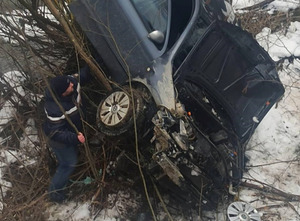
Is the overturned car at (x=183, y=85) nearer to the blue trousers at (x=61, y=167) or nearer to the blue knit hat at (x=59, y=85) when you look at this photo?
the blue knit hat at (x=59, y=85)

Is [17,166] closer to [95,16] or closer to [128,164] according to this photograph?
[128,164]

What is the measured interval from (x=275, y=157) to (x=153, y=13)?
2.43m

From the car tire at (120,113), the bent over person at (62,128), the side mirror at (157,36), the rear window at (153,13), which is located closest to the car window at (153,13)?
the rear window at (153,13)

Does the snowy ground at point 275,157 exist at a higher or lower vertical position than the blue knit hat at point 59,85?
lower

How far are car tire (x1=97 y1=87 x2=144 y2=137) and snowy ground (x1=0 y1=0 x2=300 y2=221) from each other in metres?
0.86

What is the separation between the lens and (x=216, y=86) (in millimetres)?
3709

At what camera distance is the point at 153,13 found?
373 cm

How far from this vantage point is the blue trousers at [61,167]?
361 cm

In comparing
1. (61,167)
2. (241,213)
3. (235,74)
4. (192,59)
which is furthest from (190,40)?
(61,167)

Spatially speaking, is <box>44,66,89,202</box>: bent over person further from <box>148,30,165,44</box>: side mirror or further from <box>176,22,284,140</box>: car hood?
<box>176,22,284,140</box>: car hood

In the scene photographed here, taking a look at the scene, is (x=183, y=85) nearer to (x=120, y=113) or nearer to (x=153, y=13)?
(x=120, y=113)

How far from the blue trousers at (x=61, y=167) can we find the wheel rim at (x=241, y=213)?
6.08 feet

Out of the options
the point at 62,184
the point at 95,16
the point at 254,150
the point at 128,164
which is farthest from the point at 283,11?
the point at 62,184

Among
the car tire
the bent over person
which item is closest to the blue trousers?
the bent over person
